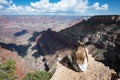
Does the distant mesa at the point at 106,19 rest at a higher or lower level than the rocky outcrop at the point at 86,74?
lower

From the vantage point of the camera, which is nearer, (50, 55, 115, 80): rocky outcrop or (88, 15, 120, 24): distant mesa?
(50, 55, 115, 80): rocky outcrop

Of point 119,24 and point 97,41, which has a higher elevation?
point 119,24

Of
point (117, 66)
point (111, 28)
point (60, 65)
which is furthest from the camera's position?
point (111, 28)

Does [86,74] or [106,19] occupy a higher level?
[86,74]

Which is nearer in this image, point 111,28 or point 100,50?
point 100,50

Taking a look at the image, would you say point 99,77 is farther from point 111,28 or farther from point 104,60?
point 111,28

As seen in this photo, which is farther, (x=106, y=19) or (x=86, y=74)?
(x=106, y=19)

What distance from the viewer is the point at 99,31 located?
84062mm

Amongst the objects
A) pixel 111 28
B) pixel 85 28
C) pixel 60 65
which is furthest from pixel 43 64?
pixel 60 65

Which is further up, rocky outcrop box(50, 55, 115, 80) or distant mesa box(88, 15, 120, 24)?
rocky outcrop box(50, 55, 115, 80)

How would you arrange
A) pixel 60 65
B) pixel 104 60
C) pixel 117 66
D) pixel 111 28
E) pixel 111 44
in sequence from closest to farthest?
pixel 60 65 → pixel 117 66 → pixel 104 60 → pixel 111 44 → pixel 111 28

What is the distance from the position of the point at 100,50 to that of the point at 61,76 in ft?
207

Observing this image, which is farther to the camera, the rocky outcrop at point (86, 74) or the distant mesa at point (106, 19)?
the distant mesa at point (106, 19)

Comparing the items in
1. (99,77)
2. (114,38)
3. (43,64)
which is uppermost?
(99,77)
